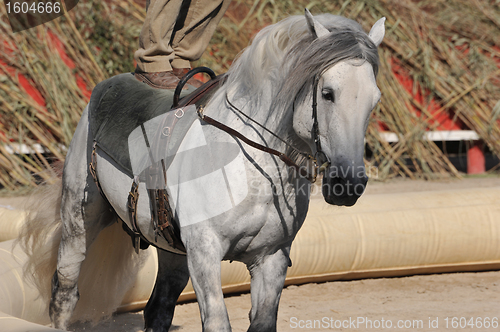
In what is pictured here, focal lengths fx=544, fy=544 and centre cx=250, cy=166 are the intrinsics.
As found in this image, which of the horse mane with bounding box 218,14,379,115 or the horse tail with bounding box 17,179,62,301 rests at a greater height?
the horse mane with bounding box 218,14,379,115

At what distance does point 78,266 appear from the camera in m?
2.73

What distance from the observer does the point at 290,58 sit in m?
1.77

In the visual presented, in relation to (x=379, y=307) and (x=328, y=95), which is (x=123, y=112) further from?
(x=379, y=307)

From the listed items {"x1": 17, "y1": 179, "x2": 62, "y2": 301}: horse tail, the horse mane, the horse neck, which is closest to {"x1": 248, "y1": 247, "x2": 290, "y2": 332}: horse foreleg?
the horse neck

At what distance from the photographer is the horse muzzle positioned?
1572 mm

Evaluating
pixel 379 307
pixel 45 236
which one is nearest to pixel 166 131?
pixel 45 236

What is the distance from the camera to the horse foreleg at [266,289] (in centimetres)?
201

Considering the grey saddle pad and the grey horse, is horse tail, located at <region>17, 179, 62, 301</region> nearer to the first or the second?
the grey saddle pad

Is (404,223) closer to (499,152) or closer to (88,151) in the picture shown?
(88,151)

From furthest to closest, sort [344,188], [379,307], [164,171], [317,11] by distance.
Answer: [317,11], [379,307], [164,171], [344,188]

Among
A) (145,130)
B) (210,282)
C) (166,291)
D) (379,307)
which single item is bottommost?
(379,307)

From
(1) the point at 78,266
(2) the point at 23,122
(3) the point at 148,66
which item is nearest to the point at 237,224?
(3) the point at 148,66

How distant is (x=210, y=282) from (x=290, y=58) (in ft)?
2.61

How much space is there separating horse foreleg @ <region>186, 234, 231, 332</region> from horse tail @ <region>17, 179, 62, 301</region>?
1351 millimetres
